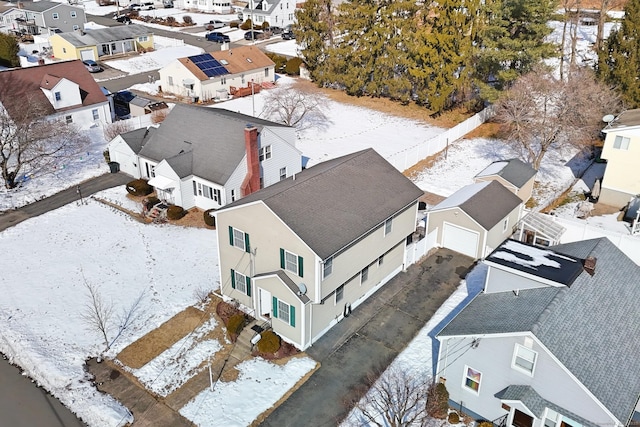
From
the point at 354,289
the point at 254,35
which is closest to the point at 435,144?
the point at 354,289

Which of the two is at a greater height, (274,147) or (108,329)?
(274,147)

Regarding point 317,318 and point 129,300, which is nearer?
point 317,318

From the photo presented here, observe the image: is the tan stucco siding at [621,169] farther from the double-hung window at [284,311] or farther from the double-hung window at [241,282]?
the double-hung window at [241,282]

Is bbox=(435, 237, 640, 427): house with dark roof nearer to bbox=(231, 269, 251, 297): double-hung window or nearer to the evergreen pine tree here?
bbox=(231, 269, 251, 297): double-hung window

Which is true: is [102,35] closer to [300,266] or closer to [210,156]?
[210,156]

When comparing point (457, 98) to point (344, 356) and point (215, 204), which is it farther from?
point (344, 356)

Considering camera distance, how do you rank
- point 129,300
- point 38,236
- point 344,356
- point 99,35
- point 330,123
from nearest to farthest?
point 344,356
point 129,300
point 38,236
point 330,123
point 99,35

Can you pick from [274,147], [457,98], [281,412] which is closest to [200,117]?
[274,147]
